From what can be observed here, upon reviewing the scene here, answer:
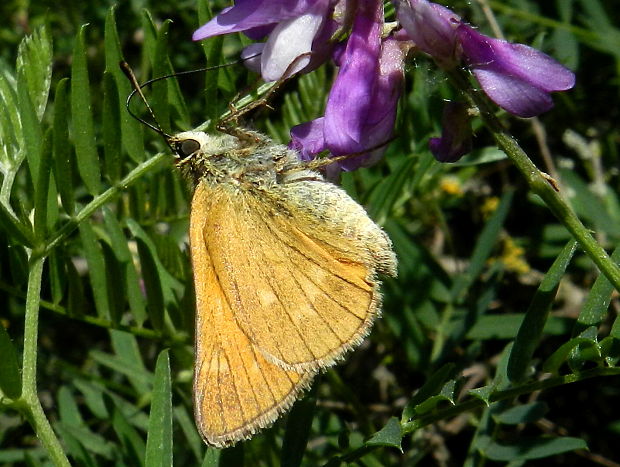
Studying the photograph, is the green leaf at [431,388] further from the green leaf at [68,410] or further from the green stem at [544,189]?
the green leaf at [68,410]

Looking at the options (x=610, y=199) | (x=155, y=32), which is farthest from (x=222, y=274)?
(x=610, y=199)

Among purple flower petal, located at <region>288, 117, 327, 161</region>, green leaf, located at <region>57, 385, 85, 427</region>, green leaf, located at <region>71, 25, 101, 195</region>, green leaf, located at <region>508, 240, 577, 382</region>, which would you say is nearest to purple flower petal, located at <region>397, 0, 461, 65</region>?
purple flower petal, located at <region>288, 117, 327, 161</region>

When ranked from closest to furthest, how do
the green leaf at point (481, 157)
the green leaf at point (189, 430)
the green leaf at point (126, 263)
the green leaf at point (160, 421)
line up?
the green leaf at point (160, 421)
the green leaf at point (126, 263)
the green leaf at point (481, 157)
the green leaf at point (189, 430)

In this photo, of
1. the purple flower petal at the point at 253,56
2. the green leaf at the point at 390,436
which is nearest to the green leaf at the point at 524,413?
the green leaf at the point at 390,436

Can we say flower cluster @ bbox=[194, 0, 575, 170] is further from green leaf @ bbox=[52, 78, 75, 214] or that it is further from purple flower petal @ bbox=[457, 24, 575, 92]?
green leaf @ bbox=[52, 78, 75, 214]

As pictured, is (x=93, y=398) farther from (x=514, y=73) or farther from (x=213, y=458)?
(x=514, y=73)

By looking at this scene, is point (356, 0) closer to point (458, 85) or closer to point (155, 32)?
point (458, 85)

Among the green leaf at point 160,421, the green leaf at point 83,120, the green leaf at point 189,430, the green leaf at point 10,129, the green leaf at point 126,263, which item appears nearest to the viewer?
the green leaf at point 160,421
